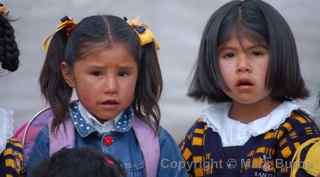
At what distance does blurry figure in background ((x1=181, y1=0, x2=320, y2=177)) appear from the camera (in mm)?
2701

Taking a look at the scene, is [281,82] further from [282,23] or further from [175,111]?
[175,111]

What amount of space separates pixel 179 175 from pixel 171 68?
158 cm

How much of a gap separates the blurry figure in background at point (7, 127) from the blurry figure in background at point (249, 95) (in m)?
0.64

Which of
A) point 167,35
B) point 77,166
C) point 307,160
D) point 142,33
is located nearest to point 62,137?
point 142,33

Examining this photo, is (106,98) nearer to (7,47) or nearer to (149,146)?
(149,146)

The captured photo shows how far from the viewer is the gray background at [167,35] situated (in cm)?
411

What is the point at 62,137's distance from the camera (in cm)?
262

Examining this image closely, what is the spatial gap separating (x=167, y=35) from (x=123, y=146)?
65.0 inches

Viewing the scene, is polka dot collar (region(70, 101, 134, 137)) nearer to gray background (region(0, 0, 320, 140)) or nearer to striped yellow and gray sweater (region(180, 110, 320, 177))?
striped yellow and gray sweater (region(180, 110, 320, 177))

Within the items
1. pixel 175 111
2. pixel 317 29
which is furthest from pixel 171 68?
pixel 317 29

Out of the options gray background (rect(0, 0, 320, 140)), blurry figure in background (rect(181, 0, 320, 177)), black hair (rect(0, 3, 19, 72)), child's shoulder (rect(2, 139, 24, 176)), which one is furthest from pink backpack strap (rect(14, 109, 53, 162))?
gray background (rect(0, 0, 320, 140))

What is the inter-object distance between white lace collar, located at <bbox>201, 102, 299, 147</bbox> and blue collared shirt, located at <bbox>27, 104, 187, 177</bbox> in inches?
8.2

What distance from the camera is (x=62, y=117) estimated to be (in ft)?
8.81

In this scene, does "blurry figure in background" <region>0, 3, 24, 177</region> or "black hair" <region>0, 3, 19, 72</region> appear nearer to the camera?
"blurry figure in background" <region>0, 3, 24, 177</region>
